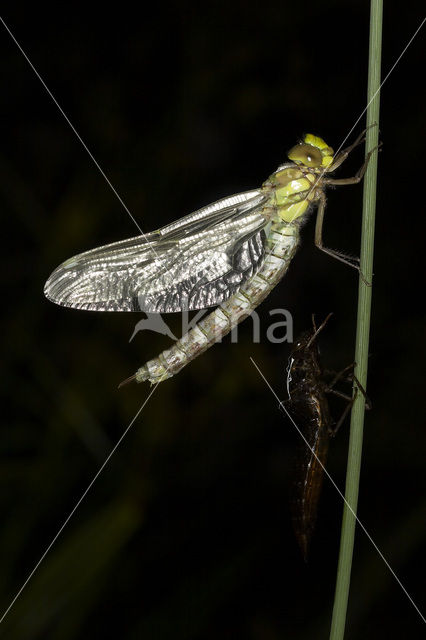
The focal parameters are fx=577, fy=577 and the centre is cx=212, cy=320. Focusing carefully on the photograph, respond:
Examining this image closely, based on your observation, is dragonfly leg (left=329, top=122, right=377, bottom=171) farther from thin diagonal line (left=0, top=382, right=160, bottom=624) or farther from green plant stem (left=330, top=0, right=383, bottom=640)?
thin diagonal line (left=0, top=382, right=160, bottom=624)

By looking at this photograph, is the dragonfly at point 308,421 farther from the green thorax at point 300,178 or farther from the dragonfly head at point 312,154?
the dragonfly head at point 312,154

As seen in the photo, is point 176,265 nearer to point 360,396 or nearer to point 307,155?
point 307,155

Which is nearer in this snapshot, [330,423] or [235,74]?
[330,423]

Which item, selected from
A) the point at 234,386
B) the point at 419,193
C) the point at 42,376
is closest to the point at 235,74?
the point at 419,193

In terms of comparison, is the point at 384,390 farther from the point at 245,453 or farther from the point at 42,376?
the point at 42,376

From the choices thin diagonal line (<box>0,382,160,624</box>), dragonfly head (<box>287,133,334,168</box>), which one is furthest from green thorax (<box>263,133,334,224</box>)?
thin diagonal line (<box>0,382,160,624</box>)

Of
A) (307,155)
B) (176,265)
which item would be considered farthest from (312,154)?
(176,265)
